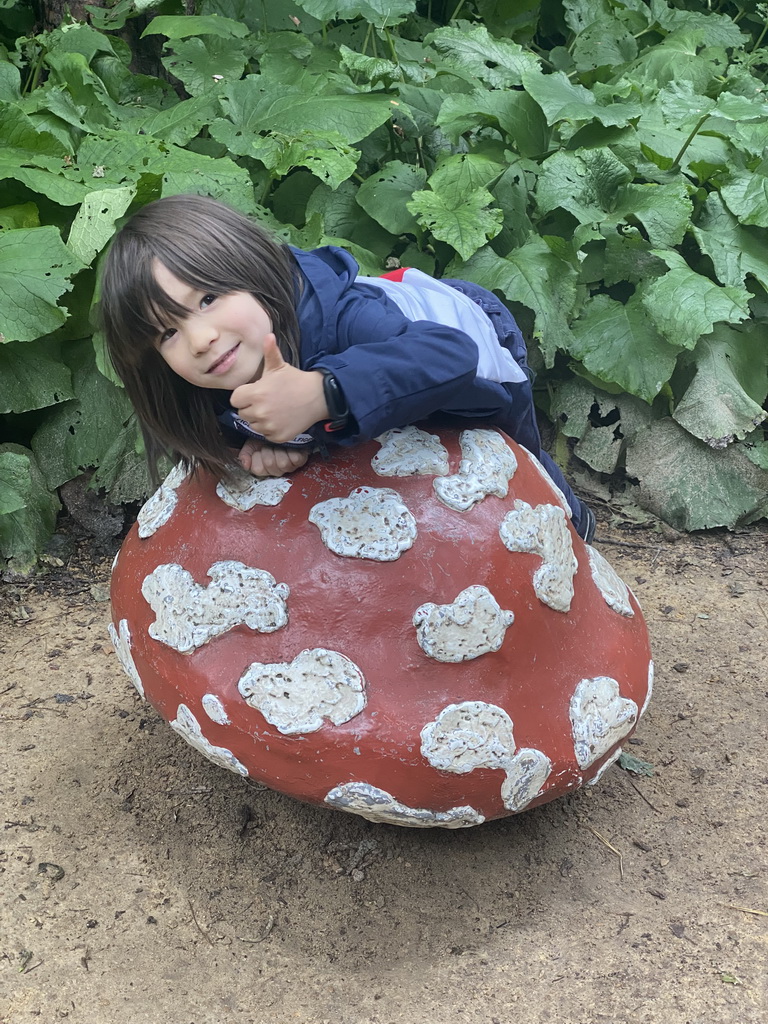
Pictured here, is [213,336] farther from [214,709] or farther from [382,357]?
Answer: [214,709]

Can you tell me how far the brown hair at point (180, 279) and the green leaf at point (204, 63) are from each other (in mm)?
2489

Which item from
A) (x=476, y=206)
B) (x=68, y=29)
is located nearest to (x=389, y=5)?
(x=476, y=206)

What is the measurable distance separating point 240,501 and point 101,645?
1.52m

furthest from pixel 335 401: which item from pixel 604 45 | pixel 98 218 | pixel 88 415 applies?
pixel 604 45

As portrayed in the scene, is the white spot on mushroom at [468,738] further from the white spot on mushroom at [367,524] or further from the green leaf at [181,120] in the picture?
the green leaf at [181,120]

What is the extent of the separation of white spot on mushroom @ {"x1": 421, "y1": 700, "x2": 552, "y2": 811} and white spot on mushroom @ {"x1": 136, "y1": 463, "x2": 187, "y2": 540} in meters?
0.81

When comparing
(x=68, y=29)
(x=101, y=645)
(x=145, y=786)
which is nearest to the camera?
(x=145, y=786)

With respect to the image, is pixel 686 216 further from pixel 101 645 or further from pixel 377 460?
pixel 101 645

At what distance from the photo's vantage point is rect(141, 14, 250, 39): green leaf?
164 inches

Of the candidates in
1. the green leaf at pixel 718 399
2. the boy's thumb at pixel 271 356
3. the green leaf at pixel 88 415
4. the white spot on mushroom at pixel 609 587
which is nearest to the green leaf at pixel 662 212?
the green leaf at pixel 718 399

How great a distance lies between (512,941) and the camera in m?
2.30

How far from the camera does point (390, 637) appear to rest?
7.02ft

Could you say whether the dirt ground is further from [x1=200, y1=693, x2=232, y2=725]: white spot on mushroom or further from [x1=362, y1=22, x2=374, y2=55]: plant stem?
[x1=362, y1=22, x2=374, y2=55]: plant stem

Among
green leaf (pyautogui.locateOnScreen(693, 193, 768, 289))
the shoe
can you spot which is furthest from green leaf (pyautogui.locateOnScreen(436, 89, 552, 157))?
the shoe
